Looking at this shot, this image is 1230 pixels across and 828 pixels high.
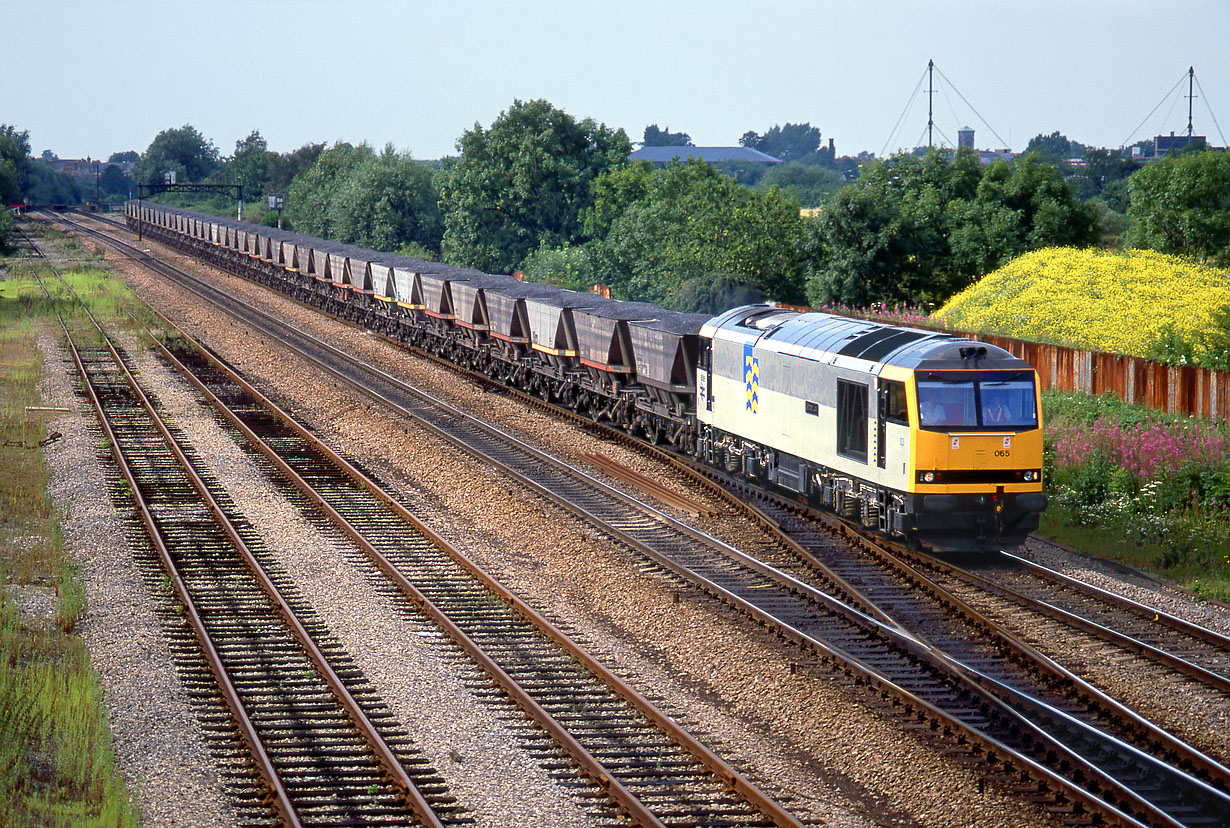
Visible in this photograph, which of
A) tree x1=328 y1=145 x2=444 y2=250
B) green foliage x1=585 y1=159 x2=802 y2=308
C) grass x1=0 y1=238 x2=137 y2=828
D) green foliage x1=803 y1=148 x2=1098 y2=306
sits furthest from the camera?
tree x1=328 y1=145 x2=444 y2=250

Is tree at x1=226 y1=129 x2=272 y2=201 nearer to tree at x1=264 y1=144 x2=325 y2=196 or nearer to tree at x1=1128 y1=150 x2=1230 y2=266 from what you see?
tree at x1=264 y1=144 x2=325 y2=196

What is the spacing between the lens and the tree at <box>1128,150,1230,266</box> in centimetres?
4169

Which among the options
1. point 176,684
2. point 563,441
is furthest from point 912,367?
point 563,441

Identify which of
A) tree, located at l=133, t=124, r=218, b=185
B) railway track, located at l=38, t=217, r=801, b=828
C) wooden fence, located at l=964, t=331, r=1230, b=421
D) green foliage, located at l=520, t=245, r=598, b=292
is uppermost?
tree, located at l=133, t=124, r=218, b=185

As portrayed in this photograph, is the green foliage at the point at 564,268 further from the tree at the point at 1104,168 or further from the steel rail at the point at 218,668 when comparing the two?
the tree at the point at 1104,168

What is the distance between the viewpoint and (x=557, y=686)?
12.7 m

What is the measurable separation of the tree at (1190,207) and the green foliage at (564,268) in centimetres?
2427

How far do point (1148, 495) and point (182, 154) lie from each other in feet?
632

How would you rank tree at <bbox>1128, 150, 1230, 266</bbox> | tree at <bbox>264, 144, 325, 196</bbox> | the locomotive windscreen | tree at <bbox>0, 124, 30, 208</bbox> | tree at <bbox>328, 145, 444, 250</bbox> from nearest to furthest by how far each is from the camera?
the locomotive windscreen < tree at <bbox>1128, 150, 1230, 266</bbox> < tree at <bbox>328, 145, 444, 250</bbox> < tree at <bbox>0, 124, 30, 208</bbox> < tree at <bbox>264, 144, 325, 196</bbox>

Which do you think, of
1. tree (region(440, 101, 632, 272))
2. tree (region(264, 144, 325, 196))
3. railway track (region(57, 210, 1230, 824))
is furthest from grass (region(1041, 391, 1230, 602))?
tree (region(264, 144, 325, 196))

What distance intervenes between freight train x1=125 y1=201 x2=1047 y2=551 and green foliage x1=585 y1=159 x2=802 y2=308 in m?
14.7

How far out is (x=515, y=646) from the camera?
14.0 meters

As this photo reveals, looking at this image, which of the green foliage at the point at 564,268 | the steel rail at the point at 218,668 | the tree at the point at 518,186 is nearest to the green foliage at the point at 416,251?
the tree at the point at 518,186

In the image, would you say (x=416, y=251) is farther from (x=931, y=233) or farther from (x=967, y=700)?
(x=967, y=700)
